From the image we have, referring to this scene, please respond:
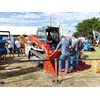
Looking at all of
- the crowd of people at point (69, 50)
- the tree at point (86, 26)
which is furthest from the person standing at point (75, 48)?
the tree at point (86, 26)

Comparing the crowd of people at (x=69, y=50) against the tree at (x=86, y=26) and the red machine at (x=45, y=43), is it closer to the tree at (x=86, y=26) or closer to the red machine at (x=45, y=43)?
the red machine at (x=45, y=43)

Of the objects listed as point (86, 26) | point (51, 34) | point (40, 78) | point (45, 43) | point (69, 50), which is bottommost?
point (40, 78)

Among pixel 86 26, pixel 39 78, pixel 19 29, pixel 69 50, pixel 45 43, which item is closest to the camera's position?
pixel 39 78

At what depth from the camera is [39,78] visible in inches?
377

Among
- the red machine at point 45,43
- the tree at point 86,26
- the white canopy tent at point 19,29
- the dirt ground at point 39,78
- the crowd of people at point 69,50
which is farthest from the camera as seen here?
the tree at point 86,26

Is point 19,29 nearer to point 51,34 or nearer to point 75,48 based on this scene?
point 51,34

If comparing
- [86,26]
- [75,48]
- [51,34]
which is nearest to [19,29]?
[51,34]

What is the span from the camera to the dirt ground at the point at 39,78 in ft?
27.7

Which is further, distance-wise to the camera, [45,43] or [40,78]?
[45,43]

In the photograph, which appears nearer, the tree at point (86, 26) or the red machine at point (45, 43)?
the red machine at point (45, 43)

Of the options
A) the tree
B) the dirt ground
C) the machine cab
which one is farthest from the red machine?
the tree
